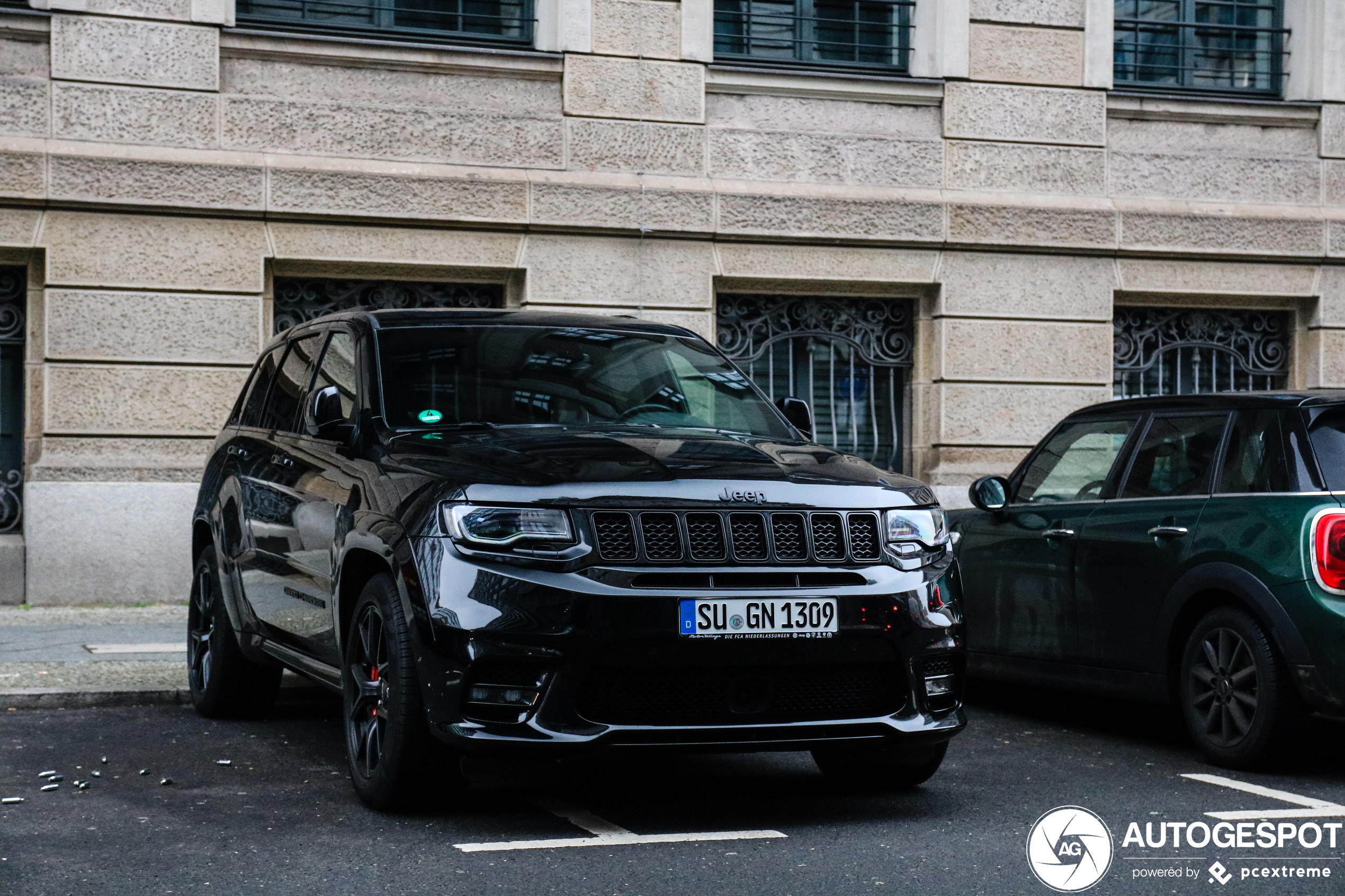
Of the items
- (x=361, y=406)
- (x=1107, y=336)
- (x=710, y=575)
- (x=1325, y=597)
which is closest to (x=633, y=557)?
(x=710, y=575)

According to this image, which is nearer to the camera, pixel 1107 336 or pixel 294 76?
pixel 294 76

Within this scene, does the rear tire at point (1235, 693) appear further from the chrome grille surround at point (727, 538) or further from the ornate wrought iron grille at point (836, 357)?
the ornate wrought iron grille at point (836, 357)

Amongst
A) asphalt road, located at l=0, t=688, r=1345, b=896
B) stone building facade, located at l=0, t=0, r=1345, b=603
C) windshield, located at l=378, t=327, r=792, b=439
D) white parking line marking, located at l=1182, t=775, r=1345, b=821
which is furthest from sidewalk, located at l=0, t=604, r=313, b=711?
white parking line marking, located at l=1182, t=775, r=1345, b=821

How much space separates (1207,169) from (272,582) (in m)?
10.4

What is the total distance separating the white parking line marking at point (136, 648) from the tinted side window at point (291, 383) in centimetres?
270

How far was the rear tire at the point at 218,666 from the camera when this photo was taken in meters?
7.86

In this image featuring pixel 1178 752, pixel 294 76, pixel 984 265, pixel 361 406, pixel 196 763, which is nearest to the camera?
pixel 361 406

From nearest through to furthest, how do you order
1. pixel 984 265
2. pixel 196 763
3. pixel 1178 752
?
pixel 196 763
pixel 1178 752
pixel 984 265

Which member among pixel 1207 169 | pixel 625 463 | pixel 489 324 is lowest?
pixel 625 463

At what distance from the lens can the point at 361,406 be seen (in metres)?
6.43

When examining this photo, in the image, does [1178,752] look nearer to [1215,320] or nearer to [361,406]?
[361,406]

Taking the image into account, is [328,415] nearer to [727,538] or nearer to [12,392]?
[727,538]

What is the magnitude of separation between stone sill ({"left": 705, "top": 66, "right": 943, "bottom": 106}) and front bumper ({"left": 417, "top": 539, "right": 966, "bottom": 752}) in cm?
907

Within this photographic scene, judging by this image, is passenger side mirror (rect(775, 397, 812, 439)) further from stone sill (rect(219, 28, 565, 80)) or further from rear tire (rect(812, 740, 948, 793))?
stone sill (rect(219, 28, 565, 80))
